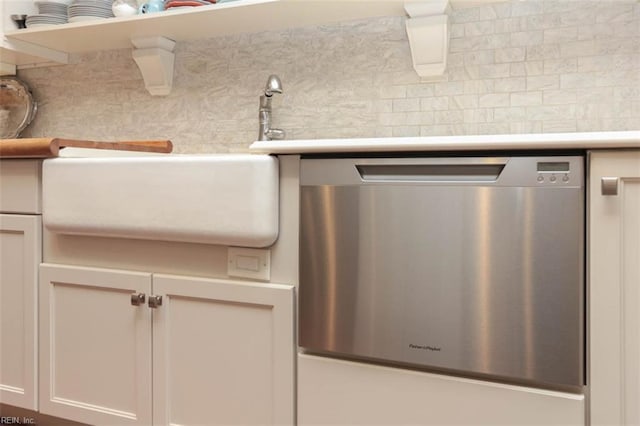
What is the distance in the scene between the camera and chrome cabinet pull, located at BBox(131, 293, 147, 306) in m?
1.26

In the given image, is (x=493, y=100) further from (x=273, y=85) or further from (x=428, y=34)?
(x=273, y=85)

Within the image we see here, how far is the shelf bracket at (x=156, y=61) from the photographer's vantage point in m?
1.81

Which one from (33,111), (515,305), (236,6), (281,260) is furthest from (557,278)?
(33,111)

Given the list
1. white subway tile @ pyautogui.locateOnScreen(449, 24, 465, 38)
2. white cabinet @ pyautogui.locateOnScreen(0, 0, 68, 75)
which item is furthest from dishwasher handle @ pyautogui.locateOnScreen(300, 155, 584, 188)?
white cabinet @ pyautogui.locateOnScreen(0, 0, 68, 75)

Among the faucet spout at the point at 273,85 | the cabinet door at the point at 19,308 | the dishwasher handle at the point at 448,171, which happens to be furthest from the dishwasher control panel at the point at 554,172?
the cabinet door at the point at 19,308

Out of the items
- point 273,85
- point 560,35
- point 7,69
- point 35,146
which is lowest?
point 35,146

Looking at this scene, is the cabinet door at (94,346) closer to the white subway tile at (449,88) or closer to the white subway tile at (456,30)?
the white subway tile at (449,88)

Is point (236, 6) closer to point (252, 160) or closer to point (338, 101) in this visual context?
point (338, 101)

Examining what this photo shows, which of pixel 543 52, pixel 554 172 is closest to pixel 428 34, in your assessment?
pixel 543 52

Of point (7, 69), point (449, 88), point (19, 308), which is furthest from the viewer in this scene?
point (7, 69)

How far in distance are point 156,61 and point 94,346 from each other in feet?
3.41

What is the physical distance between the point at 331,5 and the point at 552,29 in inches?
25.8

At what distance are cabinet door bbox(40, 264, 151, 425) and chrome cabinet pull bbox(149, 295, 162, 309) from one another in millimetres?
26

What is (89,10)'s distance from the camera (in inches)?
70.2
